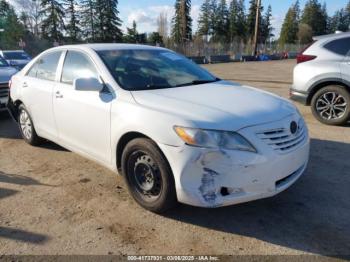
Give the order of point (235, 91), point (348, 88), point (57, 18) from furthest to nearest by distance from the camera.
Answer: point (57, 18) < point (348, 88) < point (235, 91)

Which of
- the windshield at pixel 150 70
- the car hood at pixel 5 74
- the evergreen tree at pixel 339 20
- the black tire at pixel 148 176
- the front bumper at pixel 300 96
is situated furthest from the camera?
the evergreen tree at pixel 339 20

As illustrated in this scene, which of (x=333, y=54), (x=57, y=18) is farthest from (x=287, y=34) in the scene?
(x=333, y=54)

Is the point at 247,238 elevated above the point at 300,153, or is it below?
below

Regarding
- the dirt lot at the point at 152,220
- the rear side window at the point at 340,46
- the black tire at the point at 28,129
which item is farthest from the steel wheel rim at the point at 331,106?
the black tire at the point at 28,129

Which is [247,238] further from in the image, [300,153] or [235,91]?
[235,91]

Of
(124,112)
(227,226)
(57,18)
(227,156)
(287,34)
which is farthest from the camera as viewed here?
(287,34)

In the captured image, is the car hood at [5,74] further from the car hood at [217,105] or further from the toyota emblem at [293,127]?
the toyota emblem at [293,127]

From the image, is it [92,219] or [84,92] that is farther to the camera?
[84,92]

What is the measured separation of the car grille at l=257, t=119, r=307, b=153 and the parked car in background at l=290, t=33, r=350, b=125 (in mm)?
3739

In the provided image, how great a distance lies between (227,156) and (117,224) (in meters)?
1.30

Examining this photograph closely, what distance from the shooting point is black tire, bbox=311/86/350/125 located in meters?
6.78

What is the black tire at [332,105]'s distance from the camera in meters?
6.78

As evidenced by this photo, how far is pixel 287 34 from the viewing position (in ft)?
304

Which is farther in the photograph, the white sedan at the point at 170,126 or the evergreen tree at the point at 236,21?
the evergreen tree at the point at 236,21
